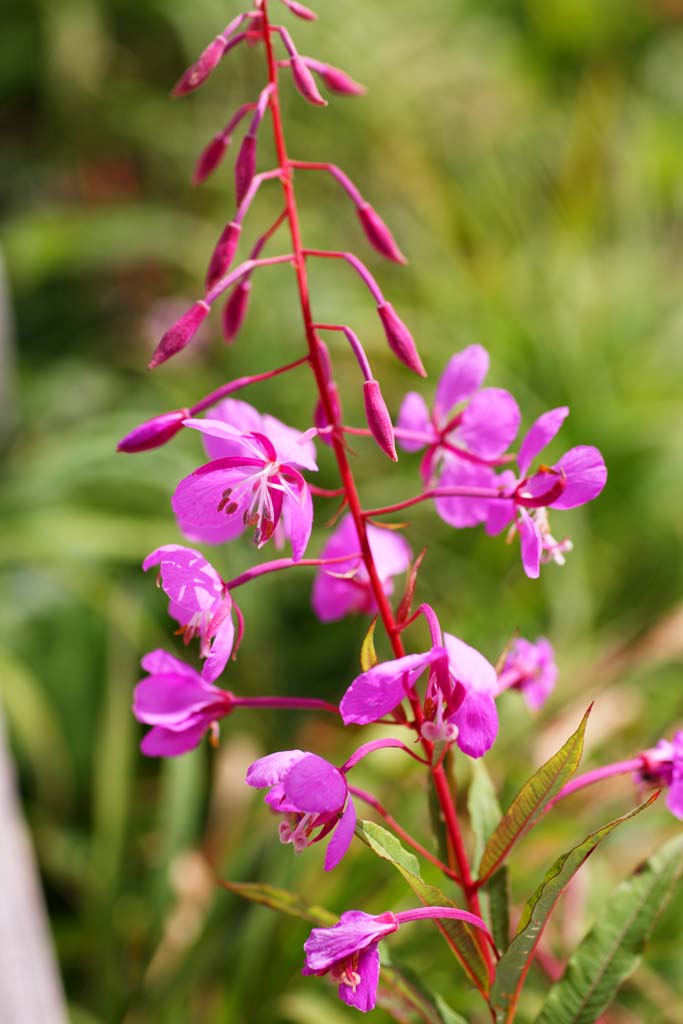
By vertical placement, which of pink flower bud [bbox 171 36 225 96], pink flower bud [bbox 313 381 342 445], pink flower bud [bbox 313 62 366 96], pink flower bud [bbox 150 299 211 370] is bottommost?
pink flower bud [bbox 313 381 342 445]

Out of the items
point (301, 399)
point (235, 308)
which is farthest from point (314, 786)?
point (301, 399)

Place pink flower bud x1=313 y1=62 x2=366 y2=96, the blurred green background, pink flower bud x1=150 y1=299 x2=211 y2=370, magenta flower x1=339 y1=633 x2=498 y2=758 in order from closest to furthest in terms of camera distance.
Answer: magenta flower x1=339 y1=633 x2=498 y2=758 → pink flower bud x1=150 y1=299 x2=211 y2=370 → pink flower bud x1=313 y1=62 x2=366 y2=96 → the blurred green background

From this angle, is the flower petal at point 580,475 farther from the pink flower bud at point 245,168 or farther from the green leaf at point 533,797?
the pink flower bud at point 245,168

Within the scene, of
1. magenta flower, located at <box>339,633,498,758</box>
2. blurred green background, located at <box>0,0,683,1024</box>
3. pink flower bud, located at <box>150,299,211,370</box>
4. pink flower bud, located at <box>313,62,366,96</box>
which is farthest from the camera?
blurred green background, located at <box>0,0,683,1024</box>

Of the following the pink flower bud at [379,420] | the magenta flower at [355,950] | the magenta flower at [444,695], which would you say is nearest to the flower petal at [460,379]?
the pink flower bud at [379,420]

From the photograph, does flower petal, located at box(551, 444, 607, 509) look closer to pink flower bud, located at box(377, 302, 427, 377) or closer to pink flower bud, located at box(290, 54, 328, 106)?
pink flower bud, located at box(377, 302, 427, 377)

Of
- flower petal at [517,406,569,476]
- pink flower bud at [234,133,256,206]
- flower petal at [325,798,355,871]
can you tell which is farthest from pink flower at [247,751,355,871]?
pink flower bud at [234,133,256,206]

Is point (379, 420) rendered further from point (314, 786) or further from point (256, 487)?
point (314, 786)
